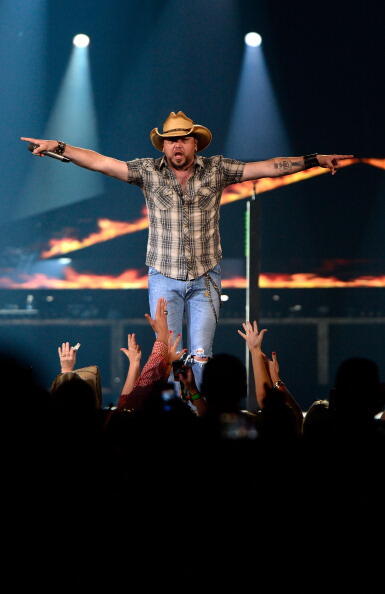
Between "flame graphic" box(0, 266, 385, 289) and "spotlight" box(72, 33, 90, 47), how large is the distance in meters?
2.44

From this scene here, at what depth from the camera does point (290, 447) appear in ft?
6.62

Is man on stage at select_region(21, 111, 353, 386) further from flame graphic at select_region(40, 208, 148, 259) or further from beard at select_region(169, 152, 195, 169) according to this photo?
flame graphic at select_region(40, 208, 148, 259)

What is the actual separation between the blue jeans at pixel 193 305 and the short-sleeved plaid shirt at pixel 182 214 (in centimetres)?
5

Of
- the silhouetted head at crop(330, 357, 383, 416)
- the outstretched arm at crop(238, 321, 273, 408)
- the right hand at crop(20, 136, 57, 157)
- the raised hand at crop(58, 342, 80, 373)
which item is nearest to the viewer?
the silhouetted head at crop(330, 357, 383, 416)

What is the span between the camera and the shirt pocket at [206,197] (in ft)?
15.8

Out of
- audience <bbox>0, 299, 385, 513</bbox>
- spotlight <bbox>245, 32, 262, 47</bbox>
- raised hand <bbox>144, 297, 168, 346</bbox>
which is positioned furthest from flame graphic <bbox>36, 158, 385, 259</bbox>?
audience <bbox>0, 299, 385, 513</bbox>

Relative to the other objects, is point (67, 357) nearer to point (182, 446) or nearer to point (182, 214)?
point (182, 214)

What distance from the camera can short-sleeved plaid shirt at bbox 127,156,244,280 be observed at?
4.75 m

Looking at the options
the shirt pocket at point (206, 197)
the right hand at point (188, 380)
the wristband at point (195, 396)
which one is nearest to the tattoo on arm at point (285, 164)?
the shirt pocket at point (206, 197)

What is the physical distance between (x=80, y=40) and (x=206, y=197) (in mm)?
4680

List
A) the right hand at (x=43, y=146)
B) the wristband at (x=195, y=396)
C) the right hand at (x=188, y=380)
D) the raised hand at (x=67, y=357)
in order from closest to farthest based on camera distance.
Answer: the wristband at (x=195, y=396) → the right hand at (x=188, y=380) → the raised hand at (x=67, y=357) → the right hand at (x=43, y=146)

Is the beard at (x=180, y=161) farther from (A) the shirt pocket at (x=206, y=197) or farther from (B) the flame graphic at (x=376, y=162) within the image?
(B) the flame graphic at (x=376, y=162)

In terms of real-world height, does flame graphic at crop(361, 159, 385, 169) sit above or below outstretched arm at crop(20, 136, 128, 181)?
above

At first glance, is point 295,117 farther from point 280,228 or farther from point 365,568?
point 365,568
